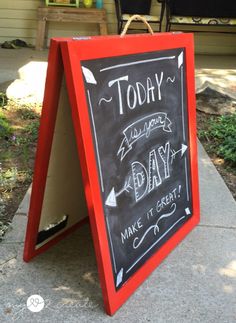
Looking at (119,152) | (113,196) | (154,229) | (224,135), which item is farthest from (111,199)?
(224,135)

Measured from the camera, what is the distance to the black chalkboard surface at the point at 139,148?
201cm

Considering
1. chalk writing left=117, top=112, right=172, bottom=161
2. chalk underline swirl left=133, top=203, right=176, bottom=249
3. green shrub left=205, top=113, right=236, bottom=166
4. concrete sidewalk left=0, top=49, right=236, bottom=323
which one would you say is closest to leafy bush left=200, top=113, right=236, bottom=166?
green shrub left=205, top=113, right=236, bottom=166

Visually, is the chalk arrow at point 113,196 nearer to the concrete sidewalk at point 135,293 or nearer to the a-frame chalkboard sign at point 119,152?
the a-frame chalkboard sign at point 119,152

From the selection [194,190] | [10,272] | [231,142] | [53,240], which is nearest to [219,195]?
[194,190]

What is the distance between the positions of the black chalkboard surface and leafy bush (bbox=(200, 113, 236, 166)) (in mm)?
1223

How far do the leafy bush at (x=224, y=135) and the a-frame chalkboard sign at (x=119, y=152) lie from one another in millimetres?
1168

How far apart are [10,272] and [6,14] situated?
6.93m

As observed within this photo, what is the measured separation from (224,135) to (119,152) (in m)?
2.33

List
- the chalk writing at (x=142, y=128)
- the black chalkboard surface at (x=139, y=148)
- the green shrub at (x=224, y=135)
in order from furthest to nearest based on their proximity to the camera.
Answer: the green shrub at (x=224, y=135)
the chalk writing at (x=142, y=128)
the black chalkboard surface at (x=139, y=148)

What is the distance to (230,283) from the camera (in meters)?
2.32

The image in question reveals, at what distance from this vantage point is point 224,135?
4246 millimetres

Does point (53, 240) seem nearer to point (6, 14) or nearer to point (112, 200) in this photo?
point (112, 200)

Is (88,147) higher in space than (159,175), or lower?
higher

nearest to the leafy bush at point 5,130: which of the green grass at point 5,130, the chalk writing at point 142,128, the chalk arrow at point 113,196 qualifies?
the green grass at point 5,130
